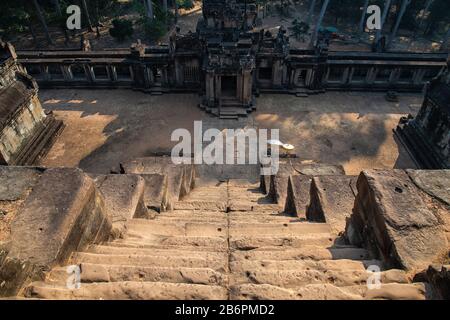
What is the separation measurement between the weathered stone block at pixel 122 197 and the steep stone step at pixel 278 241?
136 inches

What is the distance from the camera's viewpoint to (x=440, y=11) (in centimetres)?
3897

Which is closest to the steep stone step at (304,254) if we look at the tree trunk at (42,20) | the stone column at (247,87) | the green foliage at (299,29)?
the stone column at (247,87)

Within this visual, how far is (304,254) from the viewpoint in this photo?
702 centimetres

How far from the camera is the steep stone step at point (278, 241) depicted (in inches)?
304

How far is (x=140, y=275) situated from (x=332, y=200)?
717cm

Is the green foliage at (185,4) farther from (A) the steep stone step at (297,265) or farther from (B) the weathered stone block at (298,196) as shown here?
(A) the steep stone step at (297,265)

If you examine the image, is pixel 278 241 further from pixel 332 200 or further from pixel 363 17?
pixel 363 17

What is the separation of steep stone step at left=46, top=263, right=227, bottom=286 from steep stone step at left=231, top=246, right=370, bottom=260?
116 cm

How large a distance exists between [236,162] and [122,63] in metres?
14.6

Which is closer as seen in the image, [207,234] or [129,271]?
[129,271]

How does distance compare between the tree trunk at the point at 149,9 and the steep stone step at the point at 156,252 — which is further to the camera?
the tree trunk at the point at 149,9
